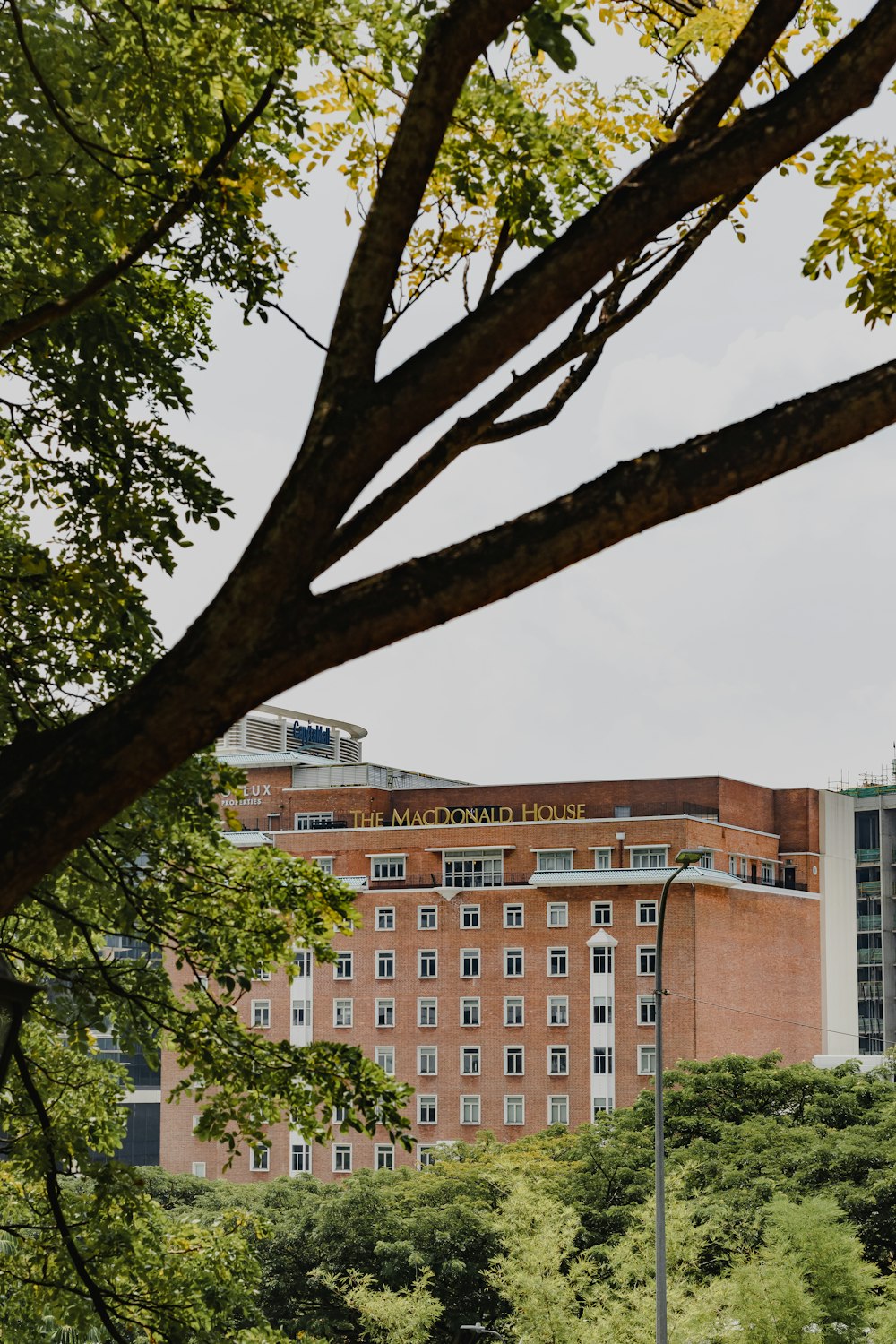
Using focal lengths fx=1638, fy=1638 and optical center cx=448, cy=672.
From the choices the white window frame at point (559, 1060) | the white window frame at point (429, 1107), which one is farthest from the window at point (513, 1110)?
the white window frame at point (429, 1107)

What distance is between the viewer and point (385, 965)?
73438 millimetres

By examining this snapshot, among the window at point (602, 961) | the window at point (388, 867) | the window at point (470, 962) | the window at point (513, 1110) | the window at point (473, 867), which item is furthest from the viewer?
the window at point (388, 867)

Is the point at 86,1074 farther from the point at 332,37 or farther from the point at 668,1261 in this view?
the point at 668,1261

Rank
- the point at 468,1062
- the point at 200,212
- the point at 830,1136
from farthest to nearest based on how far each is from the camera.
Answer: the point at 468,1062 → the point at 830,1136 → the point at 200,212

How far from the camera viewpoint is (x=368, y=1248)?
147 feet

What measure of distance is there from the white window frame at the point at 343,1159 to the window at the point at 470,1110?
5355 mm

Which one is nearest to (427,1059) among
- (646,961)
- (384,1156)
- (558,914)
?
(384,1156)

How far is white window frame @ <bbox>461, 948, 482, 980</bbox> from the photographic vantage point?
71688 mm

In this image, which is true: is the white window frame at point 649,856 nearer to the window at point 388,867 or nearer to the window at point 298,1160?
the window at point 388,867

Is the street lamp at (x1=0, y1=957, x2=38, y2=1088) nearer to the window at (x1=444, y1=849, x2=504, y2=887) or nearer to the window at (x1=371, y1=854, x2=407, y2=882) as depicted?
the window at (x1=444, y1=849, x2=504, y2=887)

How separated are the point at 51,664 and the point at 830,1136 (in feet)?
125

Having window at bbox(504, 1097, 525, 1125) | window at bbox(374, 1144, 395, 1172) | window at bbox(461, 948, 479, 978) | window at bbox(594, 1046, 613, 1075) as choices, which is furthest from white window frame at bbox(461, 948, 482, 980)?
window at bbox(374, 1144, 395, 1172)

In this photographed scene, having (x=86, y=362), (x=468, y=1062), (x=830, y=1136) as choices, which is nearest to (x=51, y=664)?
(x=86, y=362)

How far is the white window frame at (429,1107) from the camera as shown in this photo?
230ft
